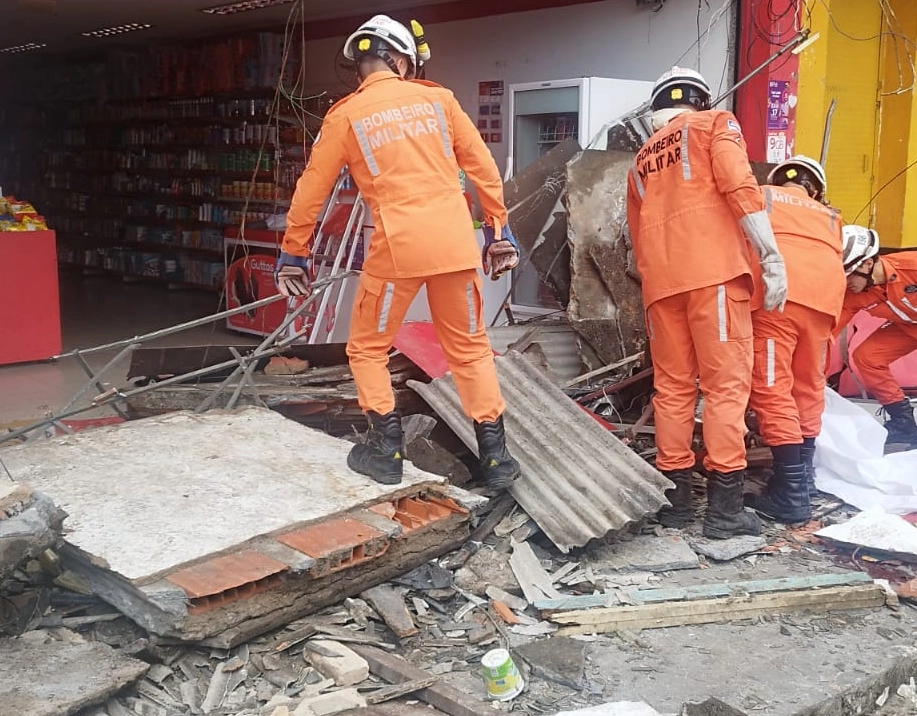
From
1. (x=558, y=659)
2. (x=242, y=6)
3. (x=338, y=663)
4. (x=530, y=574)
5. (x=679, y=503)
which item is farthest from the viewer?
(x=242, y=6)

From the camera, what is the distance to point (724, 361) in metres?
4.20

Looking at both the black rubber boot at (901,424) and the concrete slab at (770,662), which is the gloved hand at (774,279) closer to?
the concrete slab at (770,662)

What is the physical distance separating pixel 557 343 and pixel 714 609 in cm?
278

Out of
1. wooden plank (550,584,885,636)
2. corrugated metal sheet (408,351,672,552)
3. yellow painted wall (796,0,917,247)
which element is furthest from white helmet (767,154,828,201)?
yellow painted wall (796,0,917,247)

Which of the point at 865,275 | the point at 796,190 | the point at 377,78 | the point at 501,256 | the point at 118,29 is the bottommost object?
the point at 865,275

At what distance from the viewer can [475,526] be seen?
4133 mm

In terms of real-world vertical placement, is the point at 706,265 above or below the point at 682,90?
below

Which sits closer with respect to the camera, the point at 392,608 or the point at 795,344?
the point at 392,608

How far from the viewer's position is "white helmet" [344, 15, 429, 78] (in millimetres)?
4035

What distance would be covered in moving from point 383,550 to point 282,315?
18.3 feet

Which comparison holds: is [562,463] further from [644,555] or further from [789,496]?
[789,496]

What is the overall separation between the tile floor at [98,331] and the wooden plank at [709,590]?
143 inches

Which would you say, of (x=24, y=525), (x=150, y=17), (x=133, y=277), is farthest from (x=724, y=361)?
(x=133, y=277)

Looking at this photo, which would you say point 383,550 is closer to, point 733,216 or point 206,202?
point 733,216
